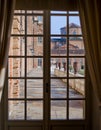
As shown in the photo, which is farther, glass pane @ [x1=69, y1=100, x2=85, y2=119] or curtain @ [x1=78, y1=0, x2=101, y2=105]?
glass pane @ [x1=69, y1=100, x2=85, y2=119]

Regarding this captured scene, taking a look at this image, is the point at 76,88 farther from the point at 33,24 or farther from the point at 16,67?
the point at 33,24

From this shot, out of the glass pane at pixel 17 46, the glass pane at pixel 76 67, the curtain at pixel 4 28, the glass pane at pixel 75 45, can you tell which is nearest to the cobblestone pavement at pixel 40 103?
the glass pane at pixel 76 67

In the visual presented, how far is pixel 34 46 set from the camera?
162 inches

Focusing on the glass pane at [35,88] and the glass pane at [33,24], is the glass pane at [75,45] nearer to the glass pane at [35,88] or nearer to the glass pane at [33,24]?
the glass pane at [33,24]

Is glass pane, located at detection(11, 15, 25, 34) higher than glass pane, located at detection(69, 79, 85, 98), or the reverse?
glass pane, located at detection(11, 15, 25, 34)

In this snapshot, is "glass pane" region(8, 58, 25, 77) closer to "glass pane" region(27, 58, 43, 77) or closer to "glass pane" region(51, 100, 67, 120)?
"glass pane" region(27, 58, 43, 77)

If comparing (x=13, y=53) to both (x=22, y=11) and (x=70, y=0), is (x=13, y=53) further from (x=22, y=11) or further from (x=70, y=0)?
(x=70, y=0)

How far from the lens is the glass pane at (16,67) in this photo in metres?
4.11

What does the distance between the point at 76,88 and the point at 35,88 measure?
70 cm

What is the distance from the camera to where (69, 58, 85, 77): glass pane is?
4.18 meters

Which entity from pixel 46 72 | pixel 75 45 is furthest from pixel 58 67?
pixel 75 45

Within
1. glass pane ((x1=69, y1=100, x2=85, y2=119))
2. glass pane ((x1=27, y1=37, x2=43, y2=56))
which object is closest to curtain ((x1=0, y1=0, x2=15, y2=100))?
glass pane ((x1=27, y1=37, x2=43, y2=56))

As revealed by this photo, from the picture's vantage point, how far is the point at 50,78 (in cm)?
414

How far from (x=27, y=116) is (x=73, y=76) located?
1.04 metres
